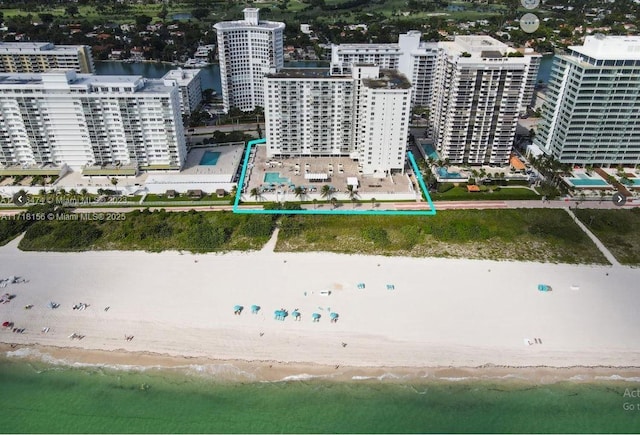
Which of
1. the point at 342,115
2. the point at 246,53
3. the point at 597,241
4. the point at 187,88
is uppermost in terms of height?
the point at 246,53

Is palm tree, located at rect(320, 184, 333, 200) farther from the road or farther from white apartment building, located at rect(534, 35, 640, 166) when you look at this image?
white apartment building, located at rect(534, 35, 640, 166)

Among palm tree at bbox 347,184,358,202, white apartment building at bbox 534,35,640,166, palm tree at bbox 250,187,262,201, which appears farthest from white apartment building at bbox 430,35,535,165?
palm tree at bbox 250,187,262,201

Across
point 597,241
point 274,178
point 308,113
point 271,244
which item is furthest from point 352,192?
point 597,241

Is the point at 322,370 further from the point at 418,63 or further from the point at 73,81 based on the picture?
the point at 418,63

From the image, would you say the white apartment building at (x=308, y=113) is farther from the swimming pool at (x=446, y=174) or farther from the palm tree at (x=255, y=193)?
the swimming pool at (x=446, y=174)

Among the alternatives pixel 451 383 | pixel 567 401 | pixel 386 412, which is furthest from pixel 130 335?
pixel 567 401
